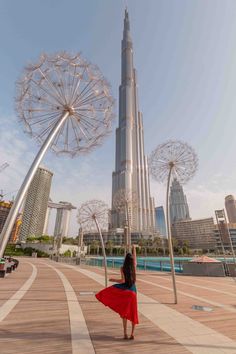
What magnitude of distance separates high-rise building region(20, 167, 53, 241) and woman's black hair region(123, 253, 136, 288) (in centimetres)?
16195

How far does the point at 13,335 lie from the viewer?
4.26 metres

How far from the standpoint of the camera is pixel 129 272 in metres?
4.40

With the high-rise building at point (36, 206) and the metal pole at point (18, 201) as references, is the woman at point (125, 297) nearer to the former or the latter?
the metal pole at point (18, 201)

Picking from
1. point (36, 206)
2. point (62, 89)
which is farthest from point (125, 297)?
point (36, 206)

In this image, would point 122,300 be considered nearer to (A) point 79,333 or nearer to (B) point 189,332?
(A) point 79,333

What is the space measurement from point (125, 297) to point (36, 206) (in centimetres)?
18245

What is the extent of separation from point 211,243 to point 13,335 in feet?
549

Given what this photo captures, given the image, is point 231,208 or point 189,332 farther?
point 231,208

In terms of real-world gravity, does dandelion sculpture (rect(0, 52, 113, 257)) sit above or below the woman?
above

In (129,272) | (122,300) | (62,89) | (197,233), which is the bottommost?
(122,300)

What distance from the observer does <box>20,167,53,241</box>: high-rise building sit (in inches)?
6275

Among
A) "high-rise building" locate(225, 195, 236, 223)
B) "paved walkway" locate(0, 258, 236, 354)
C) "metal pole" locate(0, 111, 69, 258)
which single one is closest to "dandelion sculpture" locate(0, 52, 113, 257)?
"metal pole" locate(0, 111, 69, 258)

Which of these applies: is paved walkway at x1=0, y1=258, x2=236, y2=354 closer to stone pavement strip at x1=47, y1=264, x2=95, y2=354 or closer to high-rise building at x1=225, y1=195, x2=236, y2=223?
stone pavement strip at x1=47, y1=264, x2=95, y2=354

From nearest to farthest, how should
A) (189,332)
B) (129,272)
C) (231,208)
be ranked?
(129,272), (189,332), (231,208)
